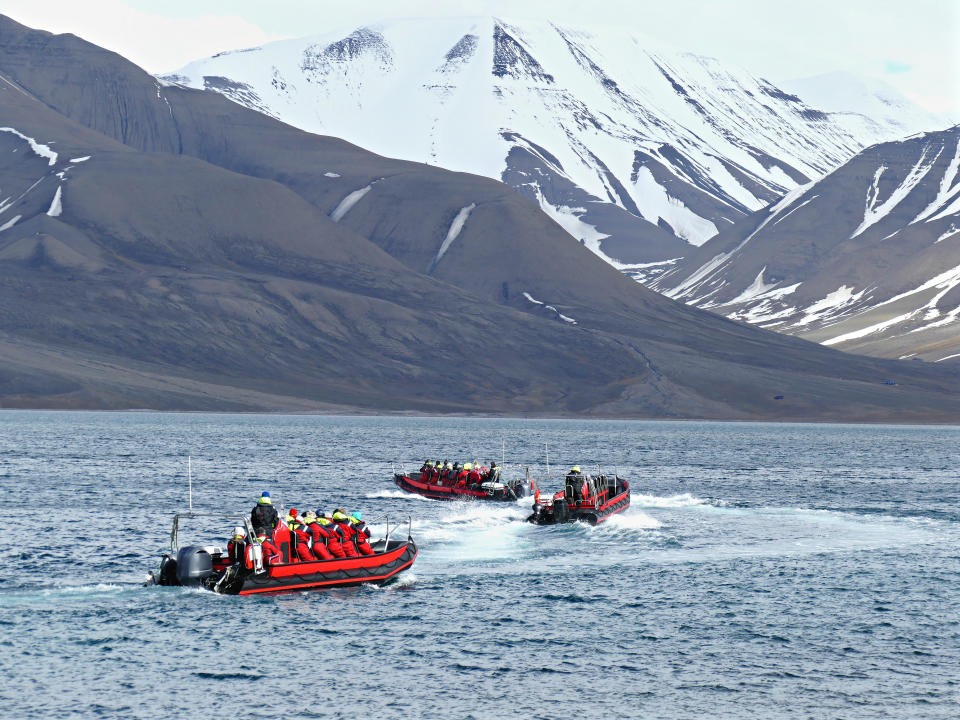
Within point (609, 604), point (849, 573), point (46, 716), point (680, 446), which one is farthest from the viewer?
point (680, 446)

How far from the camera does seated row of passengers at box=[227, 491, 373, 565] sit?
1932 inches

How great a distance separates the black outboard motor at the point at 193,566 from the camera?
4906 centimetres

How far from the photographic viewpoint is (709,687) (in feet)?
127

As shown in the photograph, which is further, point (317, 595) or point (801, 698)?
point (317, 595)

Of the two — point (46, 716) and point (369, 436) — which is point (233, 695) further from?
point (369, 436)

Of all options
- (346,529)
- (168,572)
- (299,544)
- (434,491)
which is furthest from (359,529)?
(434,491)

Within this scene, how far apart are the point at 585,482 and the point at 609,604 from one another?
21908 mm

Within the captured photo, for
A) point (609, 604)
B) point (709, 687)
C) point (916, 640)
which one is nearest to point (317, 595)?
point (609, 604)

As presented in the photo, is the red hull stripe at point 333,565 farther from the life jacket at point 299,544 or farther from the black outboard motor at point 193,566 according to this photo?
the black outboard motor at point 193,566

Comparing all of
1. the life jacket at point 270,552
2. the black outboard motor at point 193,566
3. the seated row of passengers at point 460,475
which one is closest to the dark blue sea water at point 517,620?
the black outboard motor at point 193,566

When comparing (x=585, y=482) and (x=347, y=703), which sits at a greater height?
(x=585, y=482)

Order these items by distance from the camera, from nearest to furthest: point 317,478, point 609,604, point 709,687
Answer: point 709,687 < point 609,604 < point 317,478

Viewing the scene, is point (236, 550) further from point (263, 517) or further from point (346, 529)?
point (346, 529)

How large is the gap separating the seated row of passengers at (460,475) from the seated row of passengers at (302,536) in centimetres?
3511
